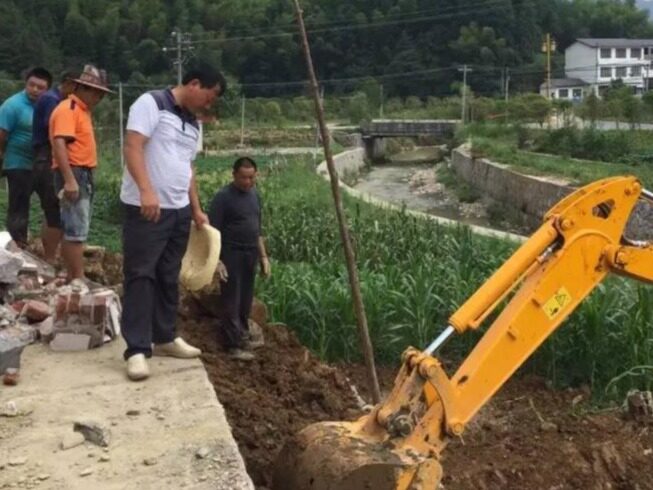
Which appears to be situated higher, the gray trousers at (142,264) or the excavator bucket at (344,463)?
the gray trousers at (142,264)

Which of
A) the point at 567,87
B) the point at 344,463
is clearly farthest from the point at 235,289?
the point at 567,87

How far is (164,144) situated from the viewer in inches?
201

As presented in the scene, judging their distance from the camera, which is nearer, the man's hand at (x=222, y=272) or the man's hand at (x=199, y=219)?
the man's hand at (x=199, y=219)

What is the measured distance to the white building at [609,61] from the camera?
86.3 metres

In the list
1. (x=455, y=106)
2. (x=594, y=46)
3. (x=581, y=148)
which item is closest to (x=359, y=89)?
(x=455, y=106)

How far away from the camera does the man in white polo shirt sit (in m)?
5.00

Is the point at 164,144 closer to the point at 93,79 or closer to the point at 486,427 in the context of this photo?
the point at 93,79

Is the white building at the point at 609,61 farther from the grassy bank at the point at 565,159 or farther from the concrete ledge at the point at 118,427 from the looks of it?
the concrete ledge at the point at 118,427

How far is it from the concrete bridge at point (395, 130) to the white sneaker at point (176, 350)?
170 ft

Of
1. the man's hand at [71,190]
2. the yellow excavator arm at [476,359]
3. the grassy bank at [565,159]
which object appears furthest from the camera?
the grassy bank at [565,159]

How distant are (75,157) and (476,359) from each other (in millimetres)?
3566

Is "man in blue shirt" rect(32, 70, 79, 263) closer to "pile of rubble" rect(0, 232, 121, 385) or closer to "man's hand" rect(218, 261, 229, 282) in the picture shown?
"pile of rubble" rect(0, 232, 121, 385)

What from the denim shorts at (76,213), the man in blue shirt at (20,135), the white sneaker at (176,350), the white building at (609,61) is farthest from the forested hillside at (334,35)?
the white sneaker at (176,350)

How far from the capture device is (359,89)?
78000 millimetres
